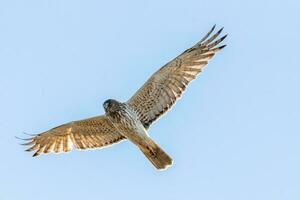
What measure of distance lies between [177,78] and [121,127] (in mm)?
1709

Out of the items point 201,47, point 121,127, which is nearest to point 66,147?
point 121,127

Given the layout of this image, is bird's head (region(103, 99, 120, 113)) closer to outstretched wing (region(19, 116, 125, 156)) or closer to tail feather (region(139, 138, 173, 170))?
outstretched wing (region(19, 116, 125, 156))

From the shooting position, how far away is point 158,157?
19312mm

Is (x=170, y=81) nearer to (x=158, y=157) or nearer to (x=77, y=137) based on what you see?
(x=158, y=157)

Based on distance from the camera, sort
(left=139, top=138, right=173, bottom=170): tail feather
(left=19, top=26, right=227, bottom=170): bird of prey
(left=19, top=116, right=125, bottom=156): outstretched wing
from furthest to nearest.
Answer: (left=19, top=116, right=125, bottom=156): outstretched wing, (left=19, top=26, right=227, bottom=170): bird of prey, (left=139, top=138, right=173, bottom=170): tail feather

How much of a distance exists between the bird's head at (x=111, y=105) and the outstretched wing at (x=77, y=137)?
390mm

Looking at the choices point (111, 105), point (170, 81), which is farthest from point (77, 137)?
point (170, 81)

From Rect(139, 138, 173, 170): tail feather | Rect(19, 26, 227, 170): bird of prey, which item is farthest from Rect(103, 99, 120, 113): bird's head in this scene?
Rect(139, 138, 173, 170): tail feather

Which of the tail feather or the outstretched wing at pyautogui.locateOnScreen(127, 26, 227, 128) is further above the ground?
the outstretched wing at pyautogui.locateOnScreen(127, 26, 227, 128)

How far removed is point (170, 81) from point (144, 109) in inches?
33.0

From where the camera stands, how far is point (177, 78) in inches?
806

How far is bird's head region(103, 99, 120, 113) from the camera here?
1997 cm

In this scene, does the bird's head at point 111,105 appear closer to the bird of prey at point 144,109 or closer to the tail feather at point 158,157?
the bird of prey at point 144,109

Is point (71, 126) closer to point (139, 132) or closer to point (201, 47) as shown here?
point (139, 132)
